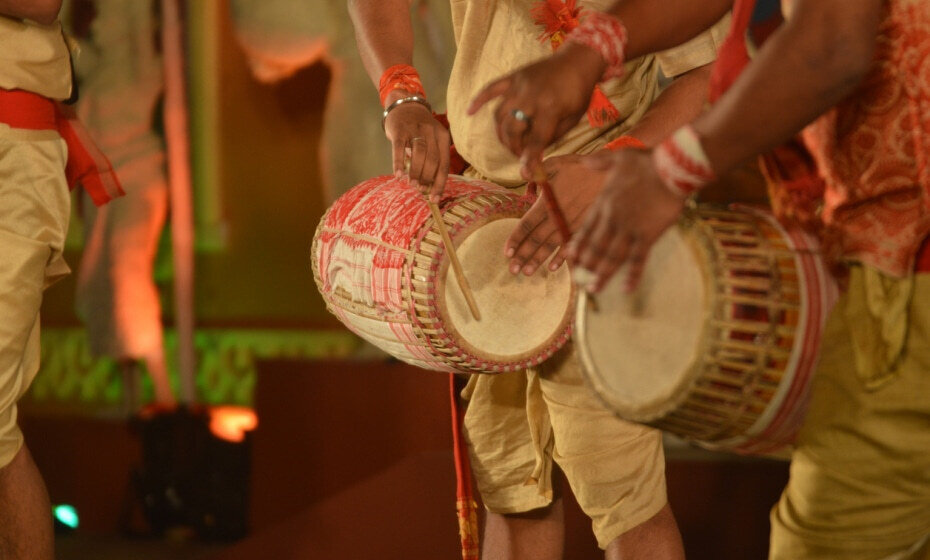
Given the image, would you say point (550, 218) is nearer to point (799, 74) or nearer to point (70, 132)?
point (799, 74)

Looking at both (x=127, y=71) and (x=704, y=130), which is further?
(x=127, y=71)

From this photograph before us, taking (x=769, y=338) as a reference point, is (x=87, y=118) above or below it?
above

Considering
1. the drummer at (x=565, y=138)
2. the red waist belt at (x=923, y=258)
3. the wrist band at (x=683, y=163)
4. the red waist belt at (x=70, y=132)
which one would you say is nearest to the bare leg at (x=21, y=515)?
the red waist belt at (x=70, y=132)

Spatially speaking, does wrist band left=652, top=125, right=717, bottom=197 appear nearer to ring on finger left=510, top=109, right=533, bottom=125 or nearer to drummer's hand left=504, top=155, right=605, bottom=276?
ring on finger left=510, top=109, right=533, bottom=125

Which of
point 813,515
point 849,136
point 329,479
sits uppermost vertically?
point 849,136

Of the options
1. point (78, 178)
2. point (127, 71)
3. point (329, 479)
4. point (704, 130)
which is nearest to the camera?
point (704, 130)

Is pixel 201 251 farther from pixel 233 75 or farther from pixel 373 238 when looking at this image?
pixel 373 238

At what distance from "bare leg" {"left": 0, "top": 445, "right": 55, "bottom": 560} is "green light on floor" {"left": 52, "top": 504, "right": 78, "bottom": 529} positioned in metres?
1.45

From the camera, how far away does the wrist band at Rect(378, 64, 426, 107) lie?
68.1 inches

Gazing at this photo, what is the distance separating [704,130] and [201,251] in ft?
10.3

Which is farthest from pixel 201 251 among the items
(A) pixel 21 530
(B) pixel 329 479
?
(A) pixel 21 530

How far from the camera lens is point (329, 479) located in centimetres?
354

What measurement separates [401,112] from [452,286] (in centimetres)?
Answer: 36

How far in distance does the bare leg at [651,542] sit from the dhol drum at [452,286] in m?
0.40
